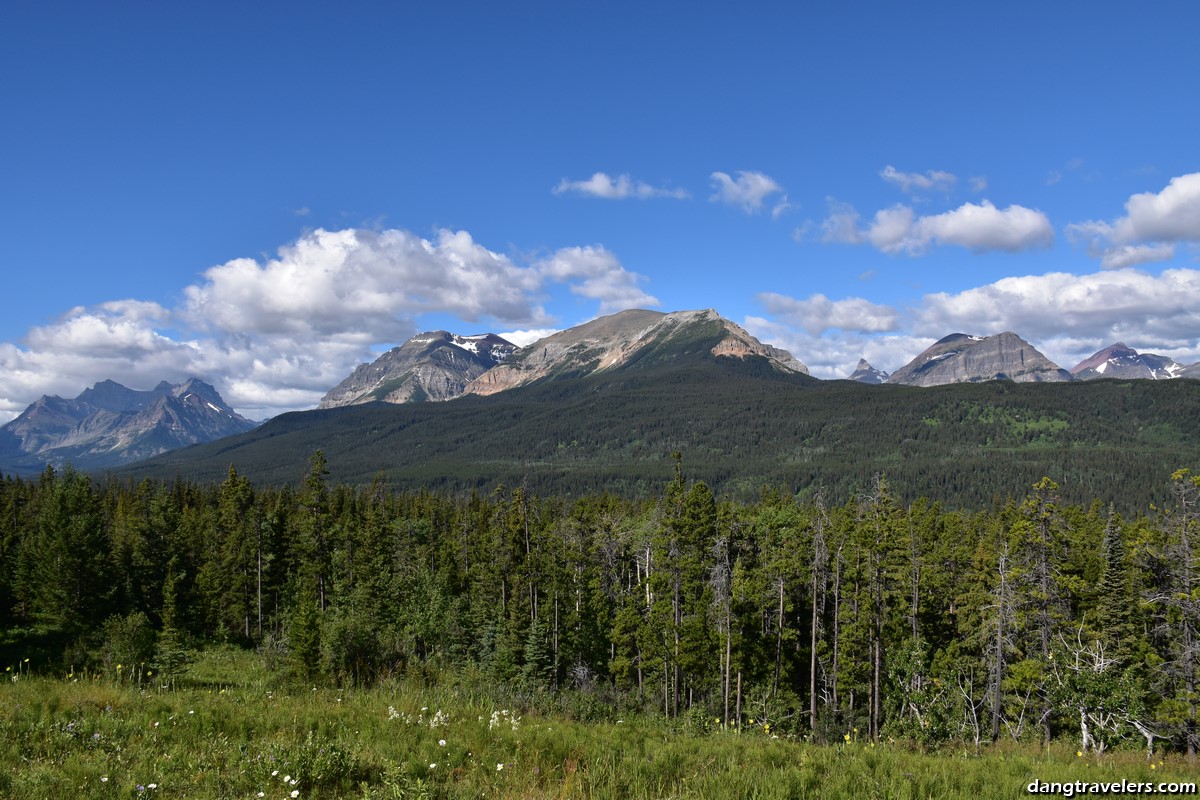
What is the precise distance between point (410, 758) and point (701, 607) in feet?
103

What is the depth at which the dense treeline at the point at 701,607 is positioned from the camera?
→ 2767 centimetres

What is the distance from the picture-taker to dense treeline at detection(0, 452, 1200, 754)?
2767 cm

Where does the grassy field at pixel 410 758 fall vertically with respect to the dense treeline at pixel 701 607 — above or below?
above

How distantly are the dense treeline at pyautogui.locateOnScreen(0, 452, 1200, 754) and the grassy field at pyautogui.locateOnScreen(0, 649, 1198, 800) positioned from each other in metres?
5.73

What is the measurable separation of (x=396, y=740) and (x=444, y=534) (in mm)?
80372

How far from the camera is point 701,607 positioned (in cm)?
3716

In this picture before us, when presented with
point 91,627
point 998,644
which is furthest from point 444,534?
point 998,644

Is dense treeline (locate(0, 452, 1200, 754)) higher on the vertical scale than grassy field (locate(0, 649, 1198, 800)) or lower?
lower

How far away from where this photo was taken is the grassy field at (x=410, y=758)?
23.1 feet

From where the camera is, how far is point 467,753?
8.60 meters

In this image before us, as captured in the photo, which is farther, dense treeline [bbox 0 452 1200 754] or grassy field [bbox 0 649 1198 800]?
dense treeline [bbox 0 452 1200 754]

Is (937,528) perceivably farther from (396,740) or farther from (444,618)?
(396,740)

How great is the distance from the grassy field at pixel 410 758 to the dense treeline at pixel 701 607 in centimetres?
573

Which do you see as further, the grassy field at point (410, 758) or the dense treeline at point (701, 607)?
the dense treeline at point (701, 607)
